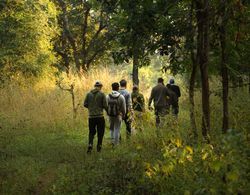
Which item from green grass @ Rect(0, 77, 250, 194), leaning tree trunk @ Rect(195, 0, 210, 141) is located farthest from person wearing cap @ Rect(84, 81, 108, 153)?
leaning tree trunk @ Rect(195, 0, 210, 141)

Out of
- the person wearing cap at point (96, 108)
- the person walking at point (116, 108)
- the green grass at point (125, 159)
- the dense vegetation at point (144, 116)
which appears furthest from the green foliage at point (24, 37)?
the person walking at point (116, 108)

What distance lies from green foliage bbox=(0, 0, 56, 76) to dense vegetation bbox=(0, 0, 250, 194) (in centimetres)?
4

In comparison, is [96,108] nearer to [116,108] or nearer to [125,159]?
[116,108]

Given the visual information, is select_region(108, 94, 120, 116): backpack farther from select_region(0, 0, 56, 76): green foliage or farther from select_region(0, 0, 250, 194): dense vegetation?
select_region(0, 0, 56, 76): green foliage

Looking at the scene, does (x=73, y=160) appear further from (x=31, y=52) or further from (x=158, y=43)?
(x=31, y=52)

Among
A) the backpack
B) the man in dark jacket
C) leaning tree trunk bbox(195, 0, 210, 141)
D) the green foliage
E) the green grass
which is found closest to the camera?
the green grass

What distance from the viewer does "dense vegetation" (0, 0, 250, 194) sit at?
6.73m

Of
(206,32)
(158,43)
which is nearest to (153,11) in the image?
(158,43)

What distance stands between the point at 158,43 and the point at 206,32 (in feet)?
4.29

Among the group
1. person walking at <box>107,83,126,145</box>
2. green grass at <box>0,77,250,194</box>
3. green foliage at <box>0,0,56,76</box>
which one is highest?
green foliage at <box>0,0,56,76</box>

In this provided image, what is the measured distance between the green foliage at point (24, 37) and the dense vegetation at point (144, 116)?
43mm

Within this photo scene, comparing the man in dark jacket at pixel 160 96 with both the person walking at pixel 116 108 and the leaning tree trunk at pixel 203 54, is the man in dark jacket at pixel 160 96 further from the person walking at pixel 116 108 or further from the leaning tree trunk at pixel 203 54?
the leaning tree trunk at pixel 203 54

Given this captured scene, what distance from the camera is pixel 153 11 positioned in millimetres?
9570

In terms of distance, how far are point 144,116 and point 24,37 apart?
34.2 feet
